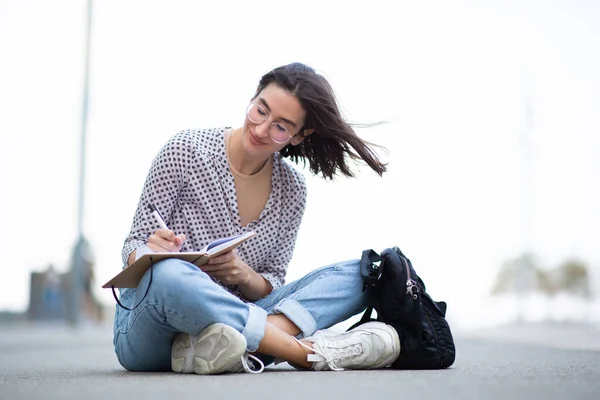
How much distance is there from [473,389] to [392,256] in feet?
3.18

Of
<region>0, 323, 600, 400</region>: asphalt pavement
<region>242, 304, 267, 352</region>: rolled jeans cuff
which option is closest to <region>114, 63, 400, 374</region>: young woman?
<region>242, 304, 267, 352</region>: rolled jeans cuff

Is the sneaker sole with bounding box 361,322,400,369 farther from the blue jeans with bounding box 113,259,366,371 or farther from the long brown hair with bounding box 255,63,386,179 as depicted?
the long brown hair with bounding box 255,63,386,179

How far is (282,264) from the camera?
3412mm

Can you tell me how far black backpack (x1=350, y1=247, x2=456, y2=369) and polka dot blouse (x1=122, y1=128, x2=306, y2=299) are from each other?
1.47 feet

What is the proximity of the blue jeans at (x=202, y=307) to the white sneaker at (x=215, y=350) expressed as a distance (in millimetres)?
36

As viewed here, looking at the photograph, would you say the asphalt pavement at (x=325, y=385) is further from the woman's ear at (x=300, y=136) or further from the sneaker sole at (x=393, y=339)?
the woman's ear at (x=300, y=136)

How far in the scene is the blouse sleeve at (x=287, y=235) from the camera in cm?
339

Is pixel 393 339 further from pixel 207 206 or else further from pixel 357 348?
pixel 207 206

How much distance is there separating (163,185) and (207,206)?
0.20 metres

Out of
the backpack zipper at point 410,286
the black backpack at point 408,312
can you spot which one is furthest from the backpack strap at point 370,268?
the backpack zipper at point 410,286

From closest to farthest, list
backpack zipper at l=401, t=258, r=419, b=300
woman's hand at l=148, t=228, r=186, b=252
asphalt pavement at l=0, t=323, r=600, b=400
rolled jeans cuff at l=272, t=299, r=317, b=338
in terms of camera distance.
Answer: asphalt pavement at l=0, t=323, r=600, b=400 → woman's hand at l=148, t=228, r=186, b=252 → rolled jeans cuff at l=272, t=299, r=317, b=338 → backpack zipper at l=401, t=258, r=419, b=300

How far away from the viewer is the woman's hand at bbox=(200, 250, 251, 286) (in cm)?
289

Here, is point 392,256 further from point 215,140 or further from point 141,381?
point 141,381

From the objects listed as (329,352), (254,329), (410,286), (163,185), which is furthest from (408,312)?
(163,185)
